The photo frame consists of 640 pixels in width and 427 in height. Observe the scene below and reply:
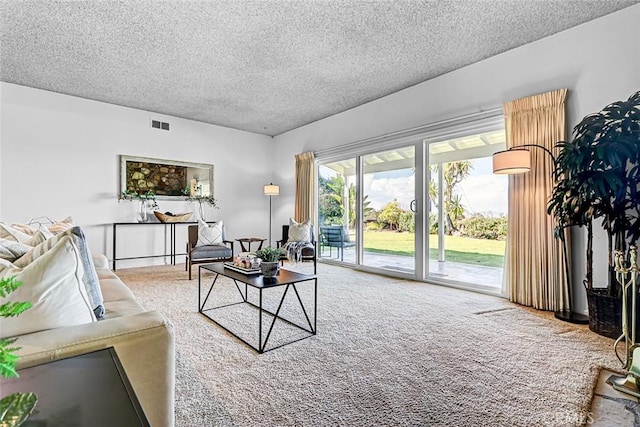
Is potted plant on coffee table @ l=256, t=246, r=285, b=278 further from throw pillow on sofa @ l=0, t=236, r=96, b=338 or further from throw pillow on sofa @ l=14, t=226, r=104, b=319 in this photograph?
throw pillow on sofa @ l=0, t=236, r=96, b=338

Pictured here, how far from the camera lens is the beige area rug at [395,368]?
1560mm

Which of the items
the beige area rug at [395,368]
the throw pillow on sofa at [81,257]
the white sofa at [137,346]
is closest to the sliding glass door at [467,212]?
the beige area rug at [395,368]

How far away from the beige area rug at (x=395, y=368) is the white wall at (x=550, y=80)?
47.0 inches

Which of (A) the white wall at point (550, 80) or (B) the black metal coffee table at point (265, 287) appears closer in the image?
(B) the black metal coffee table at point (265, 287)

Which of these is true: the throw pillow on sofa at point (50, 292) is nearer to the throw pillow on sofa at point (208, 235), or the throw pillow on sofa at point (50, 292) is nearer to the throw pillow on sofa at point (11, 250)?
the throw pillow on sofa at point (11, 250)

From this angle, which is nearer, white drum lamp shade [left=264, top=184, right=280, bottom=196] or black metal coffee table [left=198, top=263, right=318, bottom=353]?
black metal coffee table [left=198, top=263, right=318, bottom=353]

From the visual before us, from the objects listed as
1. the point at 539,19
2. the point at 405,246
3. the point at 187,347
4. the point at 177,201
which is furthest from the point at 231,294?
the point at 539,19

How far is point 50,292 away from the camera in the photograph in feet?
3.66

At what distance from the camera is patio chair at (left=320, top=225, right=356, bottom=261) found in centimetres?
567

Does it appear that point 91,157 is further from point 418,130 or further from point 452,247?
point 452,247

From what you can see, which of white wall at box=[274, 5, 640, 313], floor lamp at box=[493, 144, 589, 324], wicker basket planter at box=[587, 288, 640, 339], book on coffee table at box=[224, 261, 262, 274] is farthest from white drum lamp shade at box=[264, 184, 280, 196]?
wicker basket planter at box=[587, 288, 640, 339]

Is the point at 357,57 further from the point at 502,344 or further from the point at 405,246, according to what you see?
the point at 502,344

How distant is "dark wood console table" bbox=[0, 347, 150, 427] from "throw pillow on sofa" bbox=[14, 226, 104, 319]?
1.76 ft

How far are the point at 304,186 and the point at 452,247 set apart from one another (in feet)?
10.0
